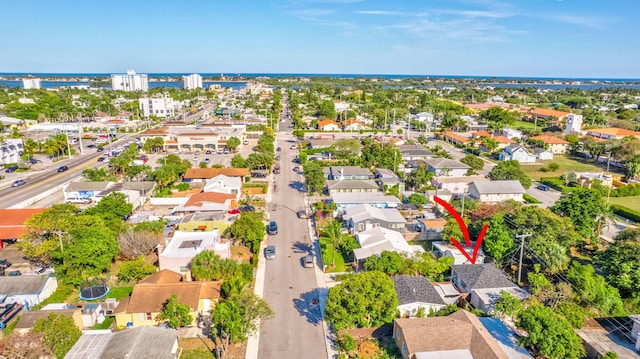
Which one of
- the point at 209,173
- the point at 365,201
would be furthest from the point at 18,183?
the point at 365,201

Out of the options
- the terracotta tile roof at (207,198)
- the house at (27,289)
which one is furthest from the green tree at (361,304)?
the terracotta tile roof at (207,198)

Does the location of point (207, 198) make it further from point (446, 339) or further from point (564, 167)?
point (564, 167)

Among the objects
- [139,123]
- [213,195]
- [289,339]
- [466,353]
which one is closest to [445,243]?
[466,353]

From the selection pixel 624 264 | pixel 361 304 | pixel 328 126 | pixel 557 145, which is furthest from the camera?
pixel 328 126

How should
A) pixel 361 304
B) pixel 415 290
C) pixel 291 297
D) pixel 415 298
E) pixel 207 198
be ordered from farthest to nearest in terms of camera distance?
pixel 207 198 < pixel 291 297 < pixel 415 290 < pixel 415 298 < pixel 361 304

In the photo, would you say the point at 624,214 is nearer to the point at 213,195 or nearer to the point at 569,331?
the point at 569,331

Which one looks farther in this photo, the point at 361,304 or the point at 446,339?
the point at 361,304
